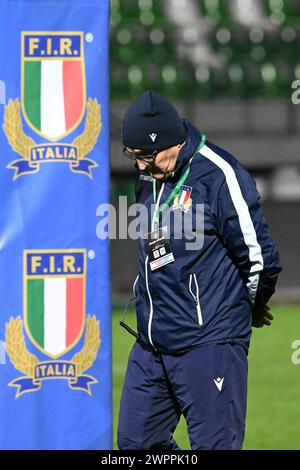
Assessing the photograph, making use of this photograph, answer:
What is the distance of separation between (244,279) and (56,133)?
116 cm

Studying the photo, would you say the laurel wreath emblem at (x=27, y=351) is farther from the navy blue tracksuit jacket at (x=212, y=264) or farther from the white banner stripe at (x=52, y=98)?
the white banner stripe at (x=52, y=98)

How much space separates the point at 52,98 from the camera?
4723 millimetres

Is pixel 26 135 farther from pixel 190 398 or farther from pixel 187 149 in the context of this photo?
pixel 190 398

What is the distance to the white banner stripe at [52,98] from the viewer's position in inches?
186

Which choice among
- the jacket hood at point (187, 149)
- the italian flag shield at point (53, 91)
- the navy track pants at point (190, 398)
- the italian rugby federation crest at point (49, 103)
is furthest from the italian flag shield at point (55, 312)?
the jacket hood at point (187, 149)

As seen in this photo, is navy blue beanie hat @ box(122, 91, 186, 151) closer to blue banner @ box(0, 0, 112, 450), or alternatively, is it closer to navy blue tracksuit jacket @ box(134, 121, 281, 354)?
navy blue tracksuit jacket @ box(134, 121, 281, 354)

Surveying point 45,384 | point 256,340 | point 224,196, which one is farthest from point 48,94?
point 256,340

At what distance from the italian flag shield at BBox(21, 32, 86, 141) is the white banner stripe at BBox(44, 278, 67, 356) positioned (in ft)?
2.38

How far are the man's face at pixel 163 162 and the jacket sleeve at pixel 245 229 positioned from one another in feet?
0.80

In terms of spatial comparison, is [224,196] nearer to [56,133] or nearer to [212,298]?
[212,298]

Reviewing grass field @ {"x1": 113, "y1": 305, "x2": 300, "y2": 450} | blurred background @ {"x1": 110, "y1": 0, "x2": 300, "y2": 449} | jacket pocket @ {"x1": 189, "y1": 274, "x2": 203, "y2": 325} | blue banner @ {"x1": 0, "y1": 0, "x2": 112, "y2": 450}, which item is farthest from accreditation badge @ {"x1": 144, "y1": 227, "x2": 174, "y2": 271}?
blurred background @ {"x1": 110, "y1": 0, "x2": 300, "y2": 449}

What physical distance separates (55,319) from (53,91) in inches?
42.9

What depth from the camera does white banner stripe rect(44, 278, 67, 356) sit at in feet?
15.7

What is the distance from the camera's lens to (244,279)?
14.3 feet
